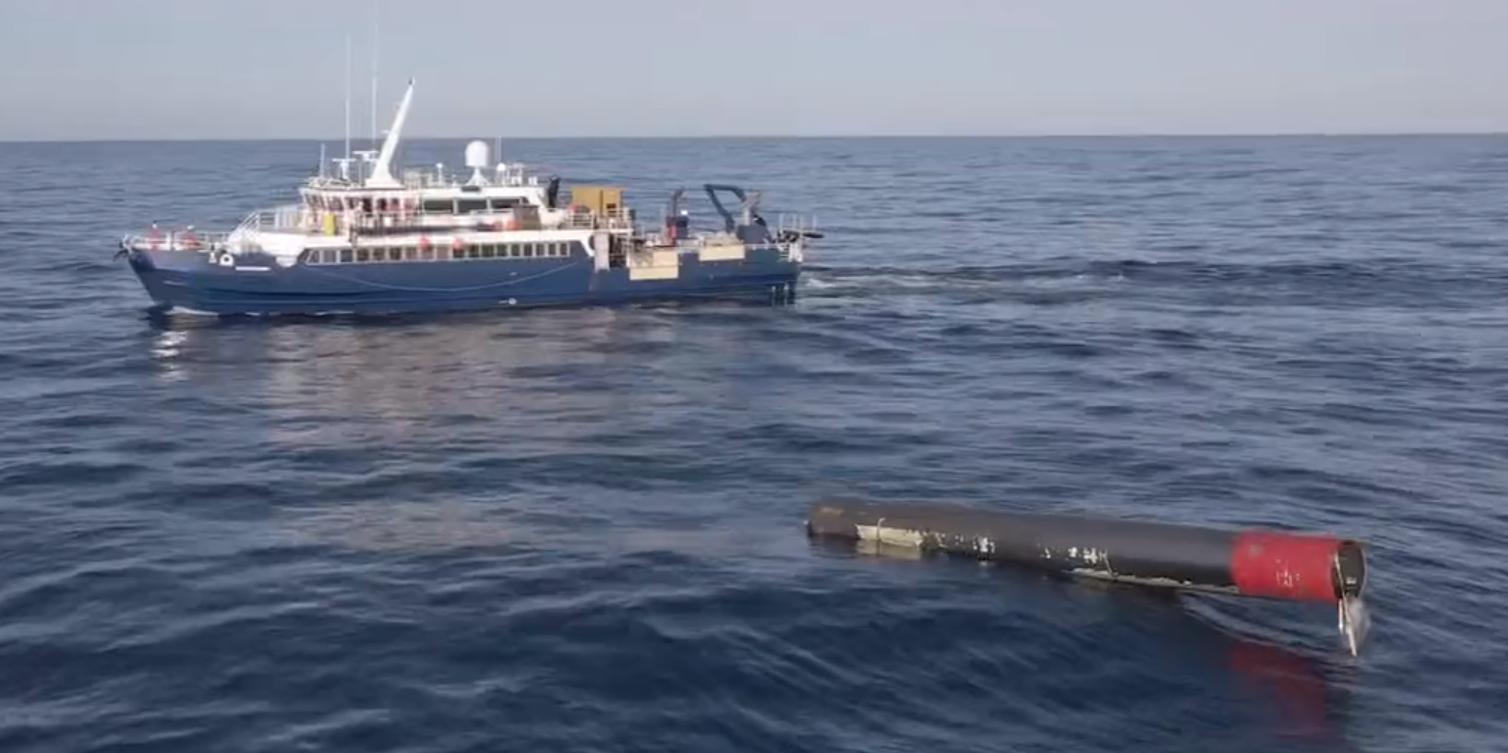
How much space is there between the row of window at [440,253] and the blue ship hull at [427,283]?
0.45m

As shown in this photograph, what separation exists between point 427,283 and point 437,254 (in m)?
1.74

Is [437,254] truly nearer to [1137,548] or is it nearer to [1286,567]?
[1137,548]

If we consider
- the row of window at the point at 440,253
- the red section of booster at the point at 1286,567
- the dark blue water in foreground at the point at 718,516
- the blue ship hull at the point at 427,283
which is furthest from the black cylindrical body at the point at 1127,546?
the row of window at the point at 440,253

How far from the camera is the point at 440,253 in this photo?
274ft

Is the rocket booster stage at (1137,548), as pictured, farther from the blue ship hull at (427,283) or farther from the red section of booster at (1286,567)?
the blue ship hull at (427,283)

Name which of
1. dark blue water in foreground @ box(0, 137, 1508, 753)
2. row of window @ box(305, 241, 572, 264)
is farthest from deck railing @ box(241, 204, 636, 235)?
dark blue water in foreground @ box(0, 137, 1508, 753)

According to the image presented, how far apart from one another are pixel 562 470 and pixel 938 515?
15.0 metres

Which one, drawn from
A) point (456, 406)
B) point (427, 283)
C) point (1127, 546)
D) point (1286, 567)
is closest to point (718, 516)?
point (1127, 546)

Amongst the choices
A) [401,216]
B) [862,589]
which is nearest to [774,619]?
[862,589]

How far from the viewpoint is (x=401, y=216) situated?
82.7 metres

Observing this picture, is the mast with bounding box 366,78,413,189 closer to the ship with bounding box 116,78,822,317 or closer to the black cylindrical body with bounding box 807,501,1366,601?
the ship with bounding box 116,78,822,317

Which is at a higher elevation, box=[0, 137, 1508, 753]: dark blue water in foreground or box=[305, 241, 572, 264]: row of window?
box=[305, 241, 572, 264]: row of window

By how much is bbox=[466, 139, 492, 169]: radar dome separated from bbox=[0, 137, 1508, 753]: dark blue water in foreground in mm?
10544

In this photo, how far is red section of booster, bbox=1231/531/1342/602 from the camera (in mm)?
32469
